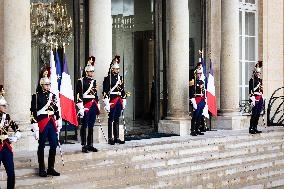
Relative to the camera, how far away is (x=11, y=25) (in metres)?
11.4

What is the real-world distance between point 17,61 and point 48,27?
3.74 meters

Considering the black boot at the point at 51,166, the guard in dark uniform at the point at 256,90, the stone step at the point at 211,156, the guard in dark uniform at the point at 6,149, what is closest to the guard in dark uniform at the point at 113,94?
the stone step at the point at 211,156

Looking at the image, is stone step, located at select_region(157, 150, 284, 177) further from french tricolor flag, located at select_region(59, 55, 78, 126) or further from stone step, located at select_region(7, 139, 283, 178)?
french tricolor flag, located at select_region(59, 55, 78, 126)

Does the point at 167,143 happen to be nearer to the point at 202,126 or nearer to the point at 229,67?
the point at 202,126

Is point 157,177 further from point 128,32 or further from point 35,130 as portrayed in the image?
point 128,32

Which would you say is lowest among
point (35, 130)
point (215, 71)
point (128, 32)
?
point (35, 130)

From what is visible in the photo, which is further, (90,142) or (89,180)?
(90,142)

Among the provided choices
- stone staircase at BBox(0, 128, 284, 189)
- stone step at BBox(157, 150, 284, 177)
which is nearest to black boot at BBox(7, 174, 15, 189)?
stone staircase at BBox(0, 128, 284, 189)

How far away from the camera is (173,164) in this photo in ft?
41.4

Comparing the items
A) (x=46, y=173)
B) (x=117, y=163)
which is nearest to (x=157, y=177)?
(x=117, y=163)

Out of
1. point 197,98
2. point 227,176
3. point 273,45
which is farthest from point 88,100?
point 273,45

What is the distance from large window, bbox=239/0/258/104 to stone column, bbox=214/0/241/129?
6.03 feet

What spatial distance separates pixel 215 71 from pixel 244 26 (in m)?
2.72

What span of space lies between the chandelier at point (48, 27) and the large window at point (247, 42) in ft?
23.3
